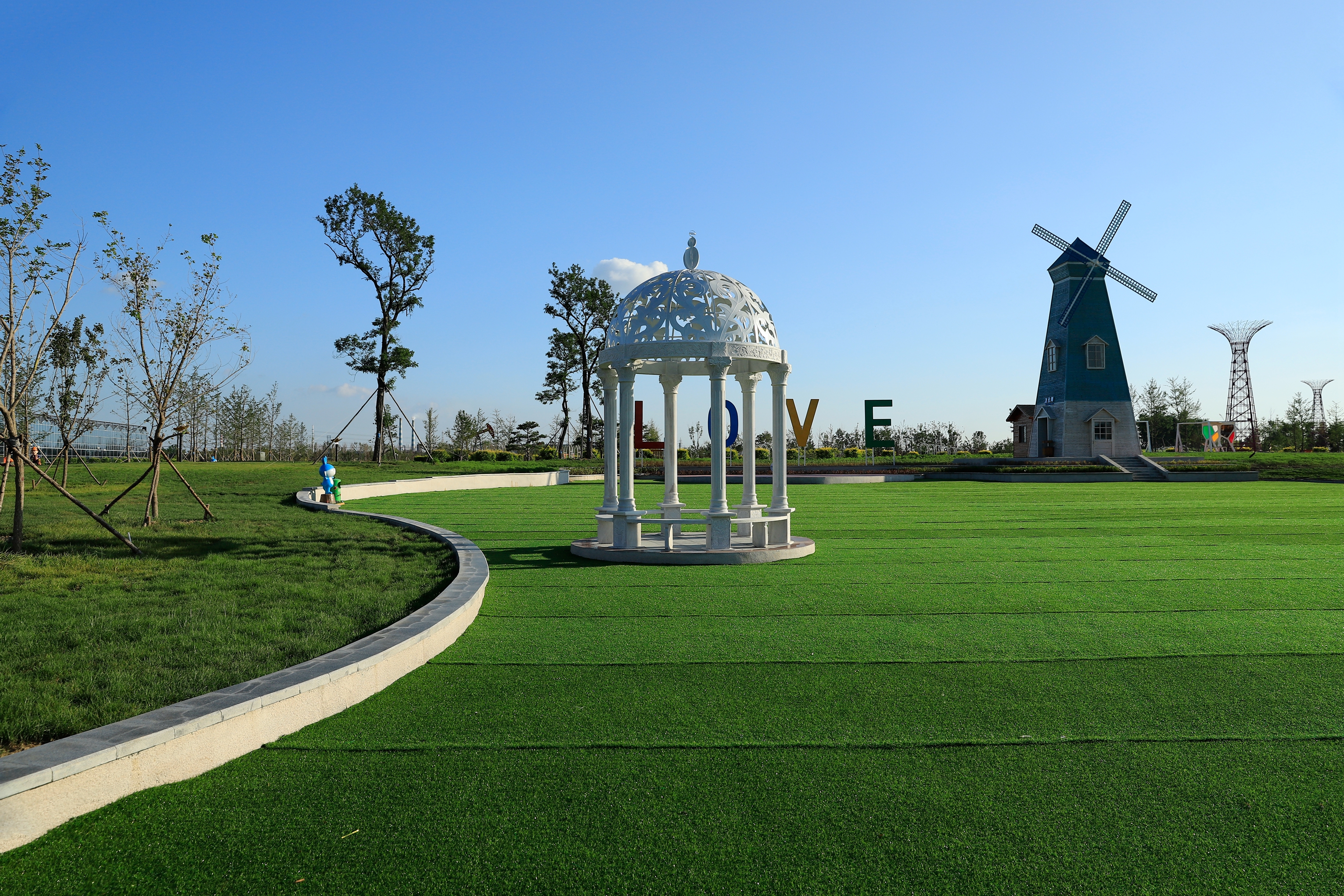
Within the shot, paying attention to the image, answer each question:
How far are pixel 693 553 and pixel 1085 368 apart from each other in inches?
1800

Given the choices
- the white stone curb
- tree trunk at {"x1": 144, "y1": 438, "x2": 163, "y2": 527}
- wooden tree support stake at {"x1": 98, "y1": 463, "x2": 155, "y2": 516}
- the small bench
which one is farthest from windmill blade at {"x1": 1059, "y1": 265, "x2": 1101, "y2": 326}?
the white stone curb

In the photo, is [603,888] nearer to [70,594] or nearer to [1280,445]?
[70,594]

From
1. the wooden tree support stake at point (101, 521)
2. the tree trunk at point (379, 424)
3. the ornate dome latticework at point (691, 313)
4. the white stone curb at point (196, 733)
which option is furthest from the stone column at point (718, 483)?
the tree trunk at point (379, 424)

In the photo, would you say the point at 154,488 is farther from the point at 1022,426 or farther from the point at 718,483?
the point at 1022,426

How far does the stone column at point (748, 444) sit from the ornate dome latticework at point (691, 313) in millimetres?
A: 1334

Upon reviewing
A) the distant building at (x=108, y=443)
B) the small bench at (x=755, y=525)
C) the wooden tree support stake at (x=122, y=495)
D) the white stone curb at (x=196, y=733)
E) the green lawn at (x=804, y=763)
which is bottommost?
the green lawn at (x=804, y=763)

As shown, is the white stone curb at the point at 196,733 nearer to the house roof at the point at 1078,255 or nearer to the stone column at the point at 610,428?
the stone column at the point at 610,428

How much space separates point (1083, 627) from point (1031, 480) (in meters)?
33.2

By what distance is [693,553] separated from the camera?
11594mm

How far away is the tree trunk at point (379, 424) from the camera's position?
4069 centimetres

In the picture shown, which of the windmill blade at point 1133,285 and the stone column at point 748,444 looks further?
the windmill blade at point 1133,285

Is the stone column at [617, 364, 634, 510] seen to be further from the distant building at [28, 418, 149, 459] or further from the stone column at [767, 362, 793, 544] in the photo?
the distant building at [28, 418, 149, 459]

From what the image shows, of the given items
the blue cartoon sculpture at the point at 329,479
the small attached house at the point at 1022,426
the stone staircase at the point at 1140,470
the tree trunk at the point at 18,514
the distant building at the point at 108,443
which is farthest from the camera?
the small attached house at the point at 1022,426

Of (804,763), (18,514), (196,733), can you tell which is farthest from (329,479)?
(804,763)
